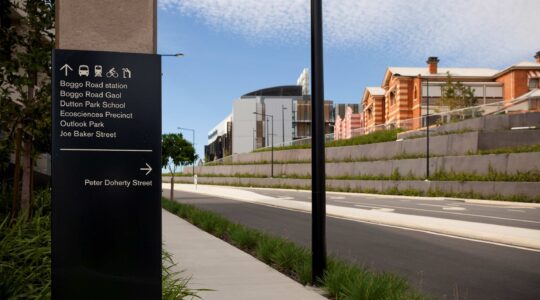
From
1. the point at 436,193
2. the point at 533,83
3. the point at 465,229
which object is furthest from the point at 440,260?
the point at 533,83

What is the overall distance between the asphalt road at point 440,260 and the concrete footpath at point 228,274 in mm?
1959

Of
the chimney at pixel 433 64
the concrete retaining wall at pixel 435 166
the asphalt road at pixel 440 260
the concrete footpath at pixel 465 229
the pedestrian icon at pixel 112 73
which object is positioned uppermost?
the chimney at pixel 433 64

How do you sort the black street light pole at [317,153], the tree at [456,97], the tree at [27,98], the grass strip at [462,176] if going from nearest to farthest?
the black street light pole at [317,153] → the tree at [27,98] → the grass strip at [462,176] → the tree at [456,97]

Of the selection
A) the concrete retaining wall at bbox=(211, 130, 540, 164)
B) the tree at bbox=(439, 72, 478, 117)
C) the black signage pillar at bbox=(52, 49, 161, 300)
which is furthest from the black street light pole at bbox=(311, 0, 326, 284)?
the tree at bbox=(439, 72, 478, 117)

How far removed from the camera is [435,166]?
40.5 meters

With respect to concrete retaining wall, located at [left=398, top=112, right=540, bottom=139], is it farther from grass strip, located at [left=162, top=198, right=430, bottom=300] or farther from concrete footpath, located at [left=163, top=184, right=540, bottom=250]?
grass strip, located at [left=162, top=198, right=430, bottom=300]

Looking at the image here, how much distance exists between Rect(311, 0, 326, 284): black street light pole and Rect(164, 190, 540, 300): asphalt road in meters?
1.73

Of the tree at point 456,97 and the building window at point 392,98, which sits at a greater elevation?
the building window at point 392,98

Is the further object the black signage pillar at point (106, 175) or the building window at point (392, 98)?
the building window at point (392, 98)

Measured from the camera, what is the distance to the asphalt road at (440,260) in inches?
321

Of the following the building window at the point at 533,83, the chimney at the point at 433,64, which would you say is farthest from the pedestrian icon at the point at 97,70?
the chimney at the point at 433,64

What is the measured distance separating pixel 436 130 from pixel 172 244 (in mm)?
35626

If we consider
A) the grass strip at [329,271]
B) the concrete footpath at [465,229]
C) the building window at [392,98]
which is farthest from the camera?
the building window at [392,98]

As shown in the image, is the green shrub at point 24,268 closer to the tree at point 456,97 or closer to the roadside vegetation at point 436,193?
the roadside vegetation at point 436,193
